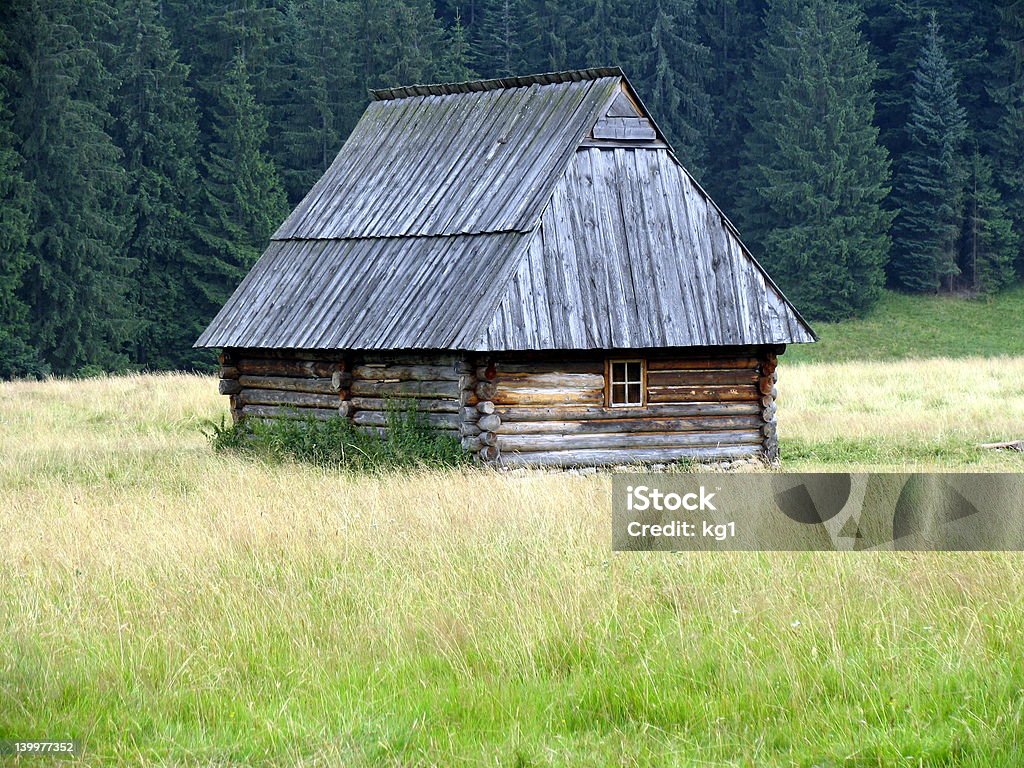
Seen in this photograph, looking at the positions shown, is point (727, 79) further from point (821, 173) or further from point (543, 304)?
point (543, 304)

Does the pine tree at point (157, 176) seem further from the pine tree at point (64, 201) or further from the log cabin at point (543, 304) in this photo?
the log cabin at point (543, 304)

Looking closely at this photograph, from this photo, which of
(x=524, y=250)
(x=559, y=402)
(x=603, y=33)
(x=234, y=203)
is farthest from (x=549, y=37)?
(x=559, y=402)

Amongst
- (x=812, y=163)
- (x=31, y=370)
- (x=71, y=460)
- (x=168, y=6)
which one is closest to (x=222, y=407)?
(x=71, y=460)

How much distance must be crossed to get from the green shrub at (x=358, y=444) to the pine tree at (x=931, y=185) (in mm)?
42382

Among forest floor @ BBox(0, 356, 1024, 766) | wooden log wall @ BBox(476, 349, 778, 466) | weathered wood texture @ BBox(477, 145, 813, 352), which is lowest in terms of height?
forest floor @ BBox(0, 356, 1024, 766)

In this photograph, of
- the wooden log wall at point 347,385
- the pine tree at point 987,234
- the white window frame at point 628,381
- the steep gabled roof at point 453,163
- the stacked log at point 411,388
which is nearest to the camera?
the stacked log at point 411,388

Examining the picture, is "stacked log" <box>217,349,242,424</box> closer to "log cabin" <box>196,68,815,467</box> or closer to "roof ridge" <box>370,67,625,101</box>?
"log cabin" <box>196,68,815,467</box>

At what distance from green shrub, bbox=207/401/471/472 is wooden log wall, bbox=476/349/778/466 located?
71 cm

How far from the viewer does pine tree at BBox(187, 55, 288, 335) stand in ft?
160

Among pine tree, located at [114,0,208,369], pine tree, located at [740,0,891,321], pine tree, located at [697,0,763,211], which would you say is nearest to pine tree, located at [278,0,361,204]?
pine tree, located at [114,0,208,369]

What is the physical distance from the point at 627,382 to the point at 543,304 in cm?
172

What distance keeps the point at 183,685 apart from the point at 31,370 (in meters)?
36.6

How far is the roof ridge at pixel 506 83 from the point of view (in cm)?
1966

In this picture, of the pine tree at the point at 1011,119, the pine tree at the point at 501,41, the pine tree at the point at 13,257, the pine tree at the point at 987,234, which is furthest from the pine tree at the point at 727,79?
the pine tree at the point at 13,257
